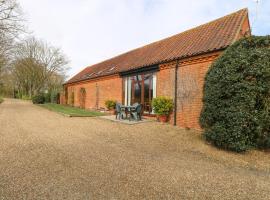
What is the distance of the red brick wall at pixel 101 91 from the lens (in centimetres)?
1328

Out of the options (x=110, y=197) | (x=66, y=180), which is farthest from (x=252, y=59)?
(x=66, y=180)

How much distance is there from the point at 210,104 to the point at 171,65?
4.53 metres

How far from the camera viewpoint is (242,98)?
14.7 feet

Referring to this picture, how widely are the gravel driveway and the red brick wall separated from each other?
7.85 metres

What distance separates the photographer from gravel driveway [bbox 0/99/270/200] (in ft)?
8.72

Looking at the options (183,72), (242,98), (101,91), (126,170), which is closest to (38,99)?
(101,91)

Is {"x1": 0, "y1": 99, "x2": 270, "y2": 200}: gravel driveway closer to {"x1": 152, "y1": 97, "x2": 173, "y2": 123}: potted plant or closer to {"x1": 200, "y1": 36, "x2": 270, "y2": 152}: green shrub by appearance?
{"x1": 200, "y1": 36, "x2": 270, "y2": 152}: green shrub

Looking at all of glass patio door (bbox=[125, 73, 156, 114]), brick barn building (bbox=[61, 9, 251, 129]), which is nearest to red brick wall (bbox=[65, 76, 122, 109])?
brick barn building (bbox=[61, 9, 251, 129])

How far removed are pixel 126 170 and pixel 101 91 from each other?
40.6ft

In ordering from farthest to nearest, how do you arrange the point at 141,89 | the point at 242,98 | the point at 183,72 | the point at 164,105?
the point at 141,89 → the point at 164,105 → the point at 183,72 → the point at 242,98

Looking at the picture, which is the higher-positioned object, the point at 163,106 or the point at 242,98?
the point at 242,98

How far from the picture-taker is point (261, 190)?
2.85 metres

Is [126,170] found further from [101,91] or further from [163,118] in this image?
[101,91]

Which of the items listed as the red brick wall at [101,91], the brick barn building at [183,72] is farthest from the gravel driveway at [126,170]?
the red brick wall at [101,91]
